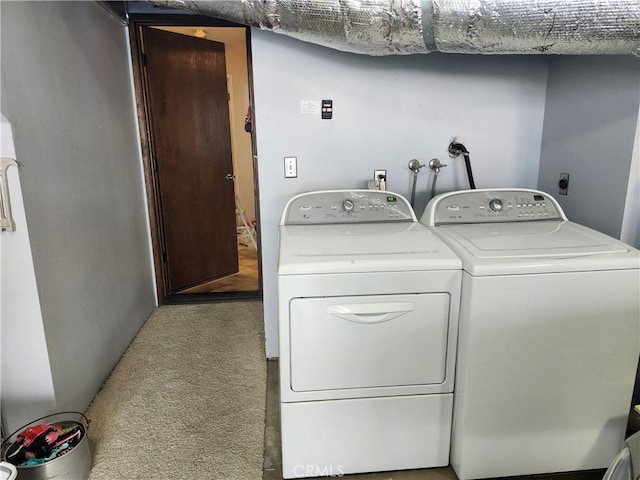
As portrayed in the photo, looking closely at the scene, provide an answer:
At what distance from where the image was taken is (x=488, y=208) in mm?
2031

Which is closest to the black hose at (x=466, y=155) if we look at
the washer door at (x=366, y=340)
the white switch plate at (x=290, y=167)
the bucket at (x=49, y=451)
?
the white switch plate at (x=290, y=167)

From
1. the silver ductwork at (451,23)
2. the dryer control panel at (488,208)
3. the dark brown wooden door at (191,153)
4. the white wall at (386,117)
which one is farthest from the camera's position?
the dark brown wooden door at (191,153)

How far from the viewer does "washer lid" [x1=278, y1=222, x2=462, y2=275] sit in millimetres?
1474

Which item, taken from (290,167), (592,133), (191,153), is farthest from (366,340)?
(191,153)

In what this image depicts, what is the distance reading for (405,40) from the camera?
5.91 feet

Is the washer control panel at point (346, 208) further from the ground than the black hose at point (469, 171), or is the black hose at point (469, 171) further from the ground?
the black hose at point (469, 171)

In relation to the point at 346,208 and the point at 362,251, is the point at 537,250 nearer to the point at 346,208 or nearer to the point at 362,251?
the point at 362,251

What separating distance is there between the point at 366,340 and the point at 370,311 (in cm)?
12

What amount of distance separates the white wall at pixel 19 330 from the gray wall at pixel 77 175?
1.3 inches

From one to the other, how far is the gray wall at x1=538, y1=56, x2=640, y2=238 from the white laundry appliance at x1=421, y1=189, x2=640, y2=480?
34cm

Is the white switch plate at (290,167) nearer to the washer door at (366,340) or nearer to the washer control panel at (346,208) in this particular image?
the washer control panel at (346,208)

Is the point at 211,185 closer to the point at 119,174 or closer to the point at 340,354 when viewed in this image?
the point at 119,174

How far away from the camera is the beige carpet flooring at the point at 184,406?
69.1 inches

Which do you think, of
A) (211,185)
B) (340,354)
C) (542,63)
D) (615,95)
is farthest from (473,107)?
(211,185)
